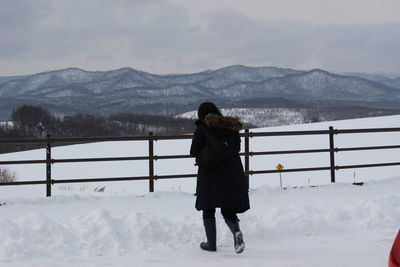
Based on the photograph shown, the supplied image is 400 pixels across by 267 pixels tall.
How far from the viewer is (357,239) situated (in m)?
6.65

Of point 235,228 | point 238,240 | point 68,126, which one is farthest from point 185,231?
point 68,126

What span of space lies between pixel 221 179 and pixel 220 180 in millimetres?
16

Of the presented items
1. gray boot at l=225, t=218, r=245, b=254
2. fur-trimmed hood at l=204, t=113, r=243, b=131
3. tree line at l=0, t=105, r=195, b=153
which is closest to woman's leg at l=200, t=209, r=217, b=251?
gray boot at l=225, t=218, r=245, b=254

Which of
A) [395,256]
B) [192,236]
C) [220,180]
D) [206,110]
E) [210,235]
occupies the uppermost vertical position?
[206,110]

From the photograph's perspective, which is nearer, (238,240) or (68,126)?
(238,240)

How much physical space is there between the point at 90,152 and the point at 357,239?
147 feet

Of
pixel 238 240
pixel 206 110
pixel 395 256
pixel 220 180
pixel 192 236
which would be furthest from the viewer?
pixel 192 236

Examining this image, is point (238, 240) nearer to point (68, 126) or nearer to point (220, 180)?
point (220, 180)

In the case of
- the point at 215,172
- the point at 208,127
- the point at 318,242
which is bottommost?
the point at 318,242

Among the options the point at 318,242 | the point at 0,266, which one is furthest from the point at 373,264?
the point at 0,266

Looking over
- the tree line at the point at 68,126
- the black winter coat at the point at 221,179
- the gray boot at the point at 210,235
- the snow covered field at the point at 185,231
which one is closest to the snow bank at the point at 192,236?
the snow covered field at the point at 185,231

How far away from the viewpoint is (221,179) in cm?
582

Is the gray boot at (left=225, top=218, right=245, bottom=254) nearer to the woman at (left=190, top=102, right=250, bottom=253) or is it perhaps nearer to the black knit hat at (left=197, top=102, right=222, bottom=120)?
the woman at (left=190, top=102, right=250, bottom=253)

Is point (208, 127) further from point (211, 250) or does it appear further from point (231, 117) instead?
point (211, 250)
